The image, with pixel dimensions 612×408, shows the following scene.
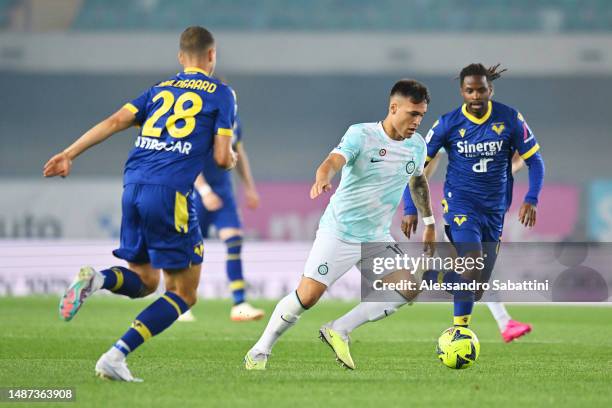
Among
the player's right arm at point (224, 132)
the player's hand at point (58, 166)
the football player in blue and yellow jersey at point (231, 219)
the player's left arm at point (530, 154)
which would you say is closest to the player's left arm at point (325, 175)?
the player's right arm at point (224, 132)

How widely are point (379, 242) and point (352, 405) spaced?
→ 1957 millimetres

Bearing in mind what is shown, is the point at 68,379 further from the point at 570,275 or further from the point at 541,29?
the point at 541,29

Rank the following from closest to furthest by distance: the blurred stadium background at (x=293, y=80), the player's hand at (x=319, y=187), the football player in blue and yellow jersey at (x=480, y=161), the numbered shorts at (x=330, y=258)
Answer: the player's hand at (x=319, y=187) → the numbered shorts at (x=330, y=258) → the football player in blue and yellow jersey at (x=480, y=161) → the blurred stadium background at (x=293, y=80)

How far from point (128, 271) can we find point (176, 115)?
36.8 inches

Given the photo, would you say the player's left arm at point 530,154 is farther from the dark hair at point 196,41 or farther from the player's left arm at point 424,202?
the dark hair at point 196,41

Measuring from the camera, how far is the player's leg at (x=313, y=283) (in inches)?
275

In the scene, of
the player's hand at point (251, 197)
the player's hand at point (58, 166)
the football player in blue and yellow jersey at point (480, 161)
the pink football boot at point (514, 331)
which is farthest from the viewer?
the player's hand at point (251, 197)

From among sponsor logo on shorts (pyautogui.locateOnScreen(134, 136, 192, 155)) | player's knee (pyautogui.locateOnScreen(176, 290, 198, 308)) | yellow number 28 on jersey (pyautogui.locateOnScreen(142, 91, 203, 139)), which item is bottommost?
player's knee (pyautogui.locateOnScreen(176, 290, 198, 308))

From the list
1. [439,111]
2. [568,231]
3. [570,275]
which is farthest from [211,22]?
[570,275]

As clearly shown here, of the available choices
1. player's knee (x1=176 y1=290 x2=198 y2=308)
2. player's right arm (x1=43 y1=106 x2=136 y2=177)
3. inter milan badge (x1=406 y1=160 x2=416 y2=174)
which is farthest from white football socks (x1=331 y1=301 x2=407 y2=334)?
player's right arm (x1=43 y1=106 x2=136 y2=177)

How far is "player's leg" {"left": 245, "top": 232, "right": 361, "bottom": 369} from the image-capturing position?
22.9ft

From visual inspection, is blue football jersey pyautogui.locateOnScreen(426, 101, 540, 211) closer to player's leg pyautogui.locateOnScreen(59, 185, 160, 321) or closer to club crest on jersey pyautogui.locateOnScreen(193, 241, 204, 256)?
club crest on jersey pyautogui.locateOnScreen(193, 241, 204, 256)

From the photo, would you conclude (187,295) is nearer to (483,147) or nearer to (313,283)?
(313,283)

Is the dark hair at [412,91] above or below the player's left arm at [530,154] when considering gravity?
above
